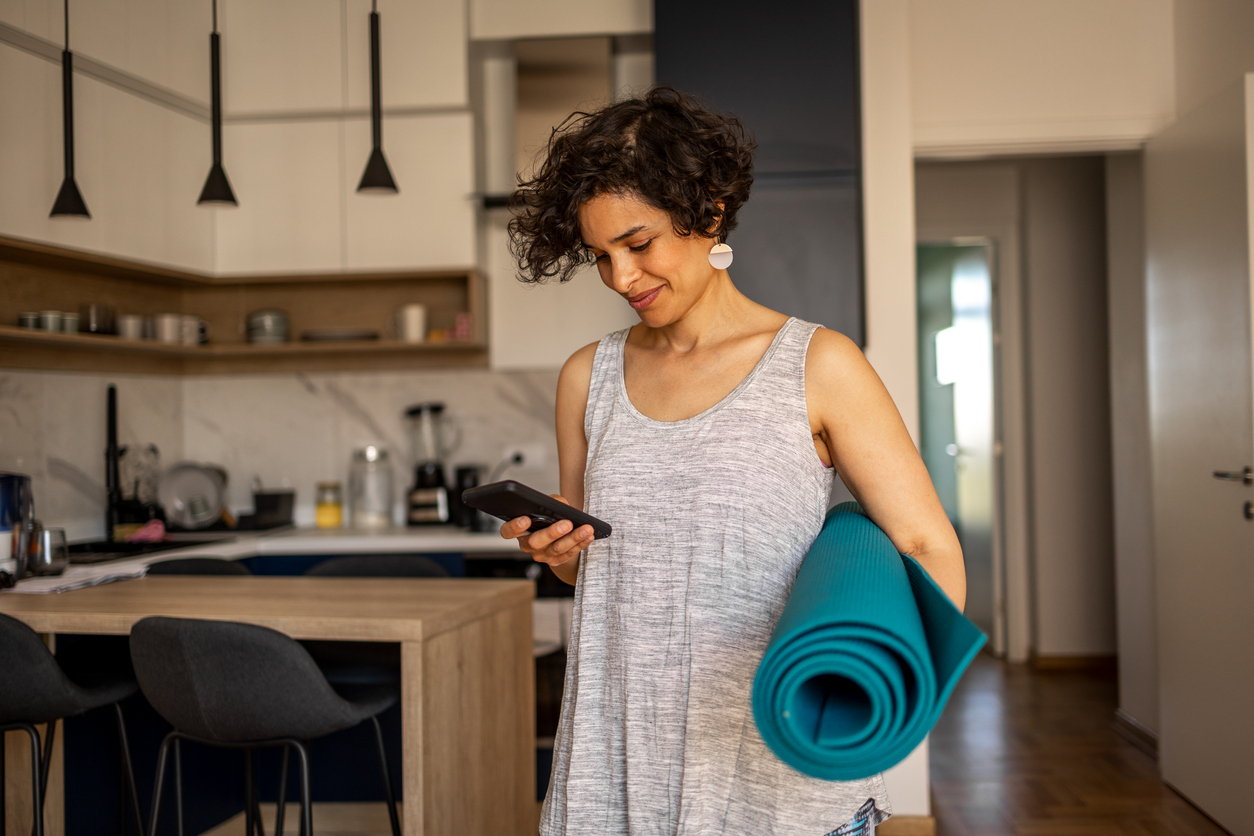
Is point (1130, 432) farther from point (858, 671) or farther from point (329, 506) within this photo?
point (858, 671)

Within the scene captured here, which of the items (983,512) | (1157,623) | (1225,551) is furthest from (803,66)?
(983,512)

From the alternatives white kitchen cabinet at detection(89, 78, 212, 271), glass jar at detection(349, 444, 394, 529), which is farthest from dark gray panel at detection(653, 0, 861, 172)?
glass jar at detection(349, 444, 394, 529)

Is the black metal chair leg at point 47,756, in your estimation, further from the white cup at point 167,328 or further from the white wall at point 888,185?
the white wall at point 888,185

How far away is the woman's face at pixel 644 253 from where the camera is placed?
1.00 m

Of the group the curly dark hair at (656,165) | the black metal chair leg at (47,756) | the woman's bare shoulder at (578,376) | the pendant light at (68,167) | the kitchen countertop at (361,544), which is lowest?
the black metal chair leg at (47,756)

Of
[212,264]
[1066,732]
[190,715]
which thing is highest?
[212,264]

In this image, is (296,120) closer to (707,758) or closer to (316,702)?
(316,702)

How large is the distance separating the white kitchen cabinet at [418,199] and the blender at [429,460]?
635 mm

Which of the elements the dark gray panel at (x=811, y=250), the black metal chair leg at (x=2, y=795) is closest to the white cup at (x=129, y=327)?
the black metal chair leg at (x=2, y=795)

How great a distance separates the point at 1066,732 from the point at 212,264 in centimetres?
377

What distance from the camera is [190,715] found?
1.82 meters

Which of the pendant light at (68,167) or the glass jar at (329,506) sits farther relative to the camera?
the glass jar at (329,506)

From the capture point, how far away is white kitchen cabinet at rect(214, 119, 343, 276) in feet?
12.3

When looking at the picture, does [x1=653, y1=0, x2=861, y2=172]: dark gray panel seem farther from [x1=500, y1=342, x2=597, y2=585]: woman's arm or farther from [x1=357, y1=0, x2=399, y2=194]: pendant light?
[x1=500, y1=342, x2=597, y2=585]: woman's arm
